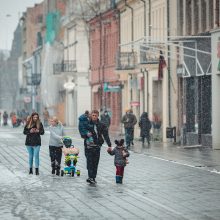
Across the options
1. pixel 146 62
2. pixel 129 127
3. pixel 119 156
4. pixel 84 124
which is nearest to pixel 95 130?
pixel 84 124

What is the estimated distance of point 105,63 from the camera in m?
78.4

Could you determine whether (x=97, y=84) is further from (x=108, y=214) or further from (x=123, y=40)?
(x=108, y=214)

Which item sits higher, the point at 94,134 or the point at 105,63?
the point at 105,63

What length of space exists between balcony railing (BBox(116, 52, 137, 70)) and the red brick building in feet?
20.5

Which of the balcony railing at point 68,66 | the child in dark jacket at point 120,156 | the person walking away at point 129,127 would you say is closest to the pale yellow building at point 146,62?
the person walking away at point 129,127

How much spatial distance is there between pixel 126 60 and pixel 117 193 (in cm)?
4259

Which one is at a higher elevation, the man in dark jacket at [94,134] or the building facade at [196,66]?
the building facade at [196,66]

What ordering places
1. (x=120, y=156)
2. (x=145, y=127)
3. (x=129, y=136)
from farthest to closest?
(x=145, y=127) → (x=129, y=136) → (x=120, y=156)

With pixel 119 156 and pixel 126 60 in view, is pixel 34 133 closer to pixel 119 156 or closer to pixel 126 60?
pixel 119 156

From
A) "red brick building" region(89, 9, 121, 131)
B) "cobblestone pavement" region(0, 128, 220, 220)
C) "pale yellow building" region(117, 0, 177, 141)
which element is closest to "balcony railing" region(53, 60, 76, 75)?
"red brick building" region(89, 9, 121, 131)

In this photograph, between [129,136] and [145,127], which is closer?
[129,136]

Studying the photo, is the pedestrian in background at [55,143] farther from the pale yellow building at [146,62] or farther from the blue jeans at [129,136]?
the pale yellow building at [146,62]

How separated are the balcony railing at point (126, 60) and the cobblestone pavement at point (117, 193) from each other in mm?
29313

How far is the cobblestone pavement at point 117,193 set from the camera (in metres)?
17.8
